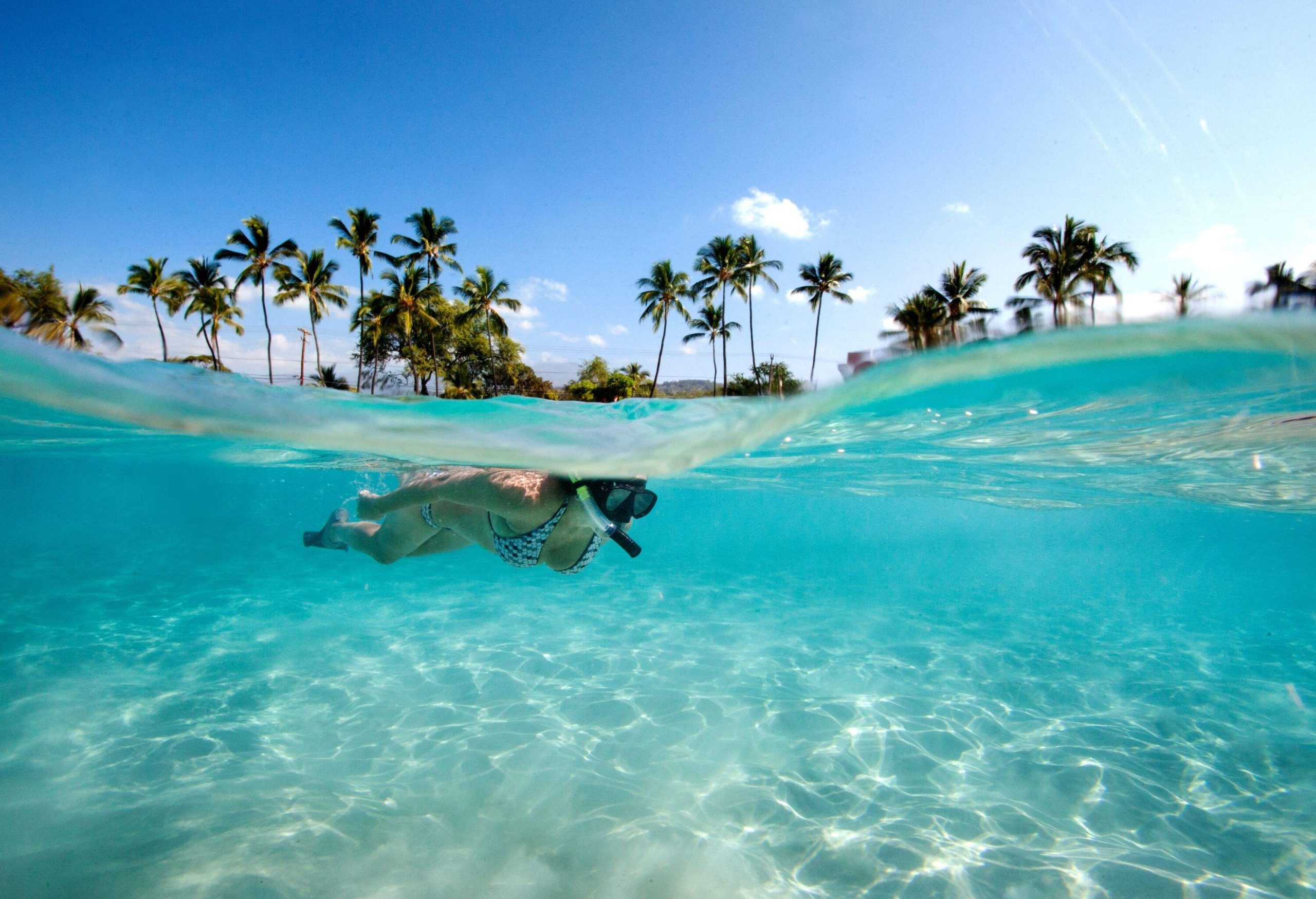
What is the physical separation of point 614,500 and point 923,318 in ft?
35.3

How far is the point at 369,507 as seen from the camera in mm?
6605

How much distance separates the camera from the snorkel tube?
488 centimetres

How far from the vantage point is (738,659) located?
33.6 ft

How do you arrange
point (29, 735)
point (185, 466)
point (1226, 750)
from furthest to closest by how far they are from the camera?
1. point (185, 466)
2. point (1226, 750)
3. point (29, 735)

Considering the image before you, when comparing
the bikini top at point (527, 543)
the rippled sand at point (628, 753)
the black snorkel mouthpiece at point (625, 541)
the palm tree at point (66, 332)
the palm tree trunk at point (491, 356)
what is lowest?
the rippled sand at point (628, 753)

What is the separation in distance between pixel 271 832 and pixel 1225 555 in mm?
83267

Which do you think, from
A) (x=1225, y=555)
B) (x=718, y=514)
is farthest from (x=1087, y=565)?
(x=718, y=514)

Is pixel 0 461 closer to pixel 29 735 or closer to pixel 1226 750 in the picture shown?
pixel 29 735

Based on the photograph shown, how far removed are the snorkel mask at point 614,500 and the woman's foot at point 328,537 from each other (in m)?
3.79

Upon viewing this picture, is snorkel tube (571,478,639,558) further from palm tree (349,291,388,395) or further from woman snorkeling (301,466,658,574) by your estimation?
palm tree (349,291,388,395)

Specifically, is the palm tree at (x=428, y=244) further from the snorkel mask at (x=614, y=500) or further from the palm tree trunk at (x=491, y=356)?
the snorkel mask at (x=614, y=500)

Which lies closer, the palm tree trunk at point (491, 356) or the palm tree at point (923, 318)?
the palm tree at point (923, 318)

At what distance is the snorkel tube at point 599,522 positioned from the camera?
192 inches

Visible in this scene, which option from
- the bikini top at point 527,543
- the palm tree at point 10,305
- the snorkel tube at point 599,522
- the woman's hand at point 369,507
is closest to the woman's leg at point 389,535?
the woman's hand at point 369,507
